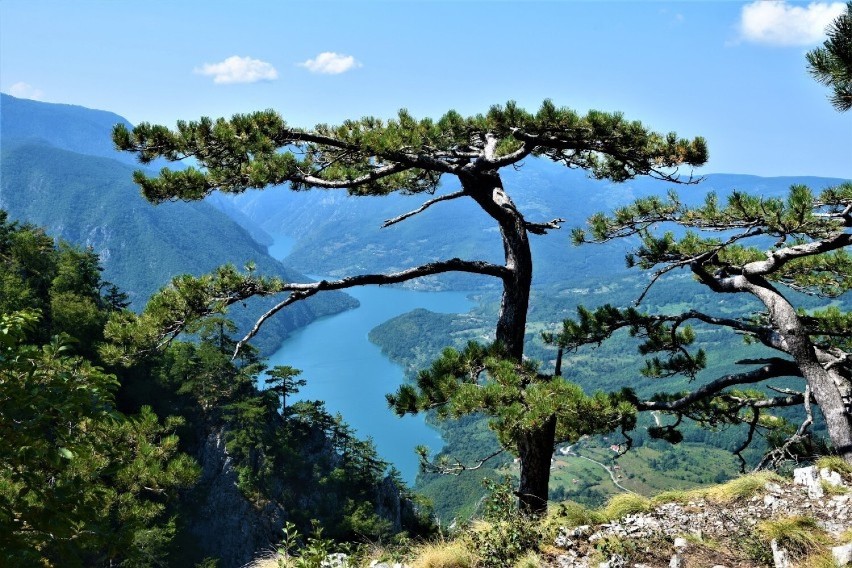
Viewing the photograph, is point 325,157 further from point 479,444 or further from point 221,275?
point 479,444

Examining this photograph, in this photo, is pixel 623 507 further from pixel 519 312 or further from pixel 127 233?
pixel 127 233

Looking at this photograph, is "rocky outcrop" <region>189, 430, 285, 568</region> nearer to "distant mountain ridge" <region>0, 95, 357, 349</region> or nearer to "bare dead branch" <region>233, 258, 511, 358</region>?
"bare dead branch" <region>233, 258, 511, 358</region>

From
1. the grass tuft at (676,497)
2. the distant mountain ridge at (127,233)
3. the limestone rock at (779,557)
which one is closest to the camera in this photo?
the limestone rock at (779,557)

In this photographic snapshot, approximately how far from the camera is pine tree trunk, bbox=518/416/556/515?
5176mm

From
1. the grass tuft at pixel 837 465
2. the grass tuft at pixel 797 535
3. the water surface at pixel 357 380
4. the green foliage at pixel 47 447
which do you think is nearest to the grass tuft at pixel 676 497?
the grass tuft at pixel 797 535

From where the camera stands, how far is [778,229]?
530cm

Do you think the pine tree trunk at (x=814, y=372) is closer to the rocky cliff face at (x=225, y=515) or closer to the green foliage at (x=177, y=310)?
the green foliage at (x=177, y=310)

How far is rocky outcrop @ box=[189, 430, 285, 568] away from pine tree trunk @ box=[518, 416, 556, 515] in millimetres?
24919

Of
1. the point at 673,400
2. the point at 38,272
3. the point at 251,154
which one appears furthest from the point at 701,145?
the point at 38,272

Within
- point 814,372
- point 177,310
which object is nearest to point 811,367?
point 814,372

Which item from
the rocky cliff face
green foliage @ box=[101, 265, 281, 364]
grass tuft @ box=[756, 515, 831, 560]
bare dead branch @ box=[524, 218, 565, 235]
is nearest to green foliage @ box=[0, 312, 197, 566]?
green foliage @ box=[101, 265, 281, 364]

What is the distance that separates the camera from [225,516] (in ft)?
91.7

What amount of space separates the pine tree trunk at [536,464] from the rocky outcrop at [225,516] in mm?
24919

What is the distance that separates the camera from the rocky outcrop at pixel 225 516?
26797 millimetres
